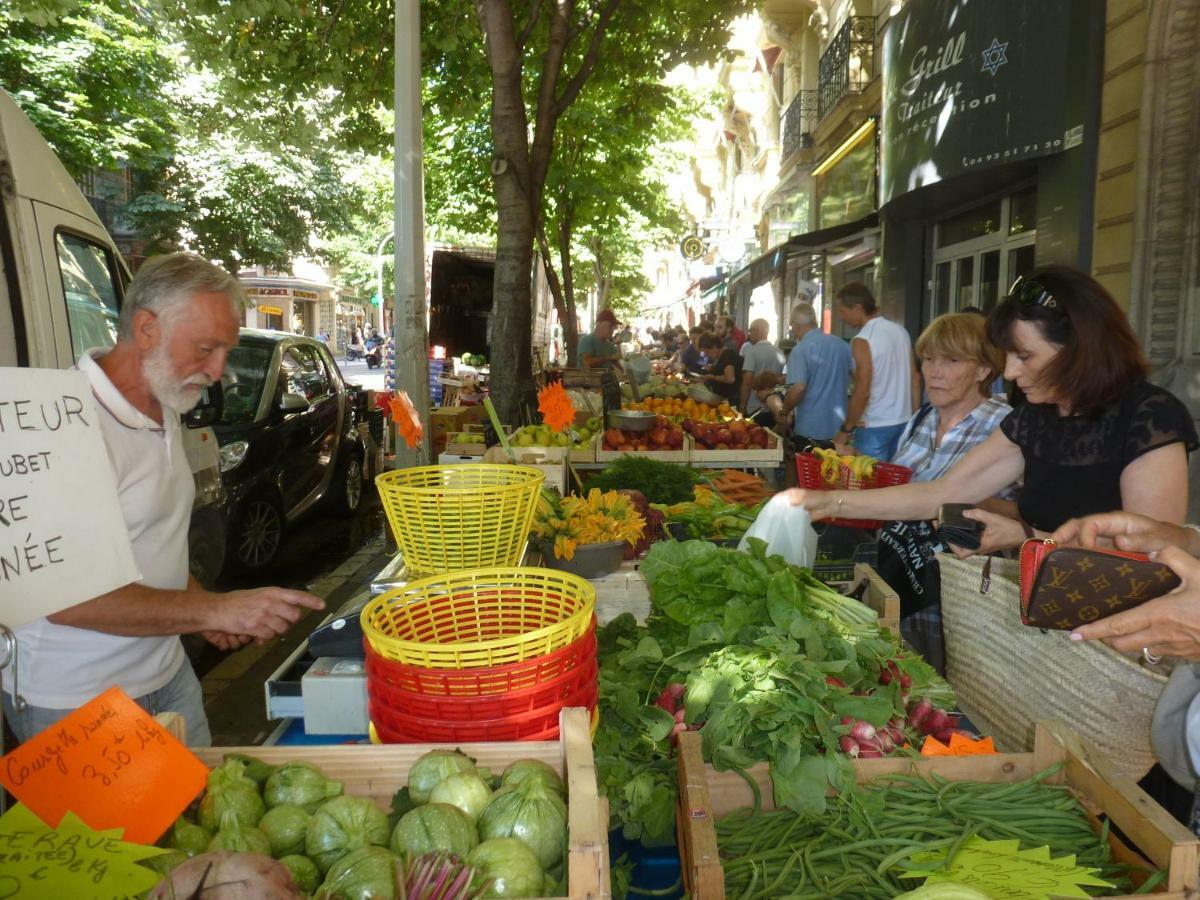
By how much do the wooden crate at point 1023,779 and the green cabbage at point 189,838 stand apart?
32.5 inches

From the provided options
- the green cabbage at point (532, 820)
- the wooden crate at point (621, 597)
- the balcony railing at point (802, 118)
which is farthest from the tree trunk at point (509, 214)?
the balcony railing at point (802, 118)

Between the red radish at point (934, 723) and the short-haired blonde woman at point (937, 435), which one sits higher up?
the short-haired blonde woman at point (937, 435)

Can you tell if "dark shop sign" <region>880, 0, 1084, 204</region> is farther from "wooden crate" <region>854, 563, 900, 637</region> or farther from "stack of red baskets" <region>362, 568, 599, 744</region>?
"stack of red baskets" <region>362, 568, 599, 744</region>

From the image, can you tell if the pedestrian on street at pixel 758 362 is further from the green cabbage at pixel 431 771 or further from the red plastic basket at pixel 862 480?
the green cabbage at pixel 431 771

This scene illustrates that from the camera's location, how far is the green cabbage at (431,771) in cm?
140

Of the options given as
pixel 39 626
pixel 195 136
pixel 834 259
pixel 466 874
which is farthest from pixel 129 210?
pixel 466 874

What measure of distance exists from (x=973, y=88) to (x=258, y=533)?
7.66 metres

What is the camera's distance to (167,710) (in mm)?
2457

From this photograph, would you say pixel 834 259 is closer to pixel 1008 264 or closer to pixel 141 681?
pixel 1008 264

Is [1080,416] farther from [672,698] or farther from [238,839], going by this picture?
[238,839]

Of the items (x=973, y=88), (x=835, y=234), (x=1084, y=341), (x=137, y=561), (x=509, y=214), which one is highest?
(x=973, y=88)

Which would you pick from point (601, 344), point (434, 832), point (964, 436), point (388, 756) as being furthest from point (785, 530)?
point (601, 344)

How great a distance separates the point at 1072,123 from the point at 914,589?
534cm

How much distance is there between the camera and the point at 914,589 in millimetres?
3455
